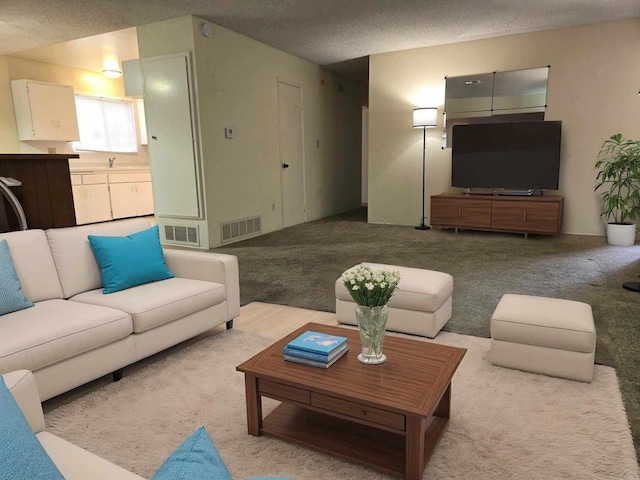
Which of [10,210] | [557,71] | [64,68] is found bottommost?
[10,210]

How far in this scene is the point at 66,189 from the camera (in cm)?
375

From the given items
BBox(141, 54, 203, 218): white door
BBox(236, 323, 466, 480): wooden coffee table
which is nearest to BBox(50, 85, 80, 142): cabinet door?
BBox(141, 54, 203, 218): white door

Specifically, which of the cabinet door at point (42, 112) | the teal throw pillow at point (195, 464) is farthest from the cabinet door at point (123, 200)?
the teal throw pillow at point (195, 464)

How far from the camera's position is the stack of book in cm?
175

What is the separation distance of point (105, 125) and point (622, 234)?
847cm

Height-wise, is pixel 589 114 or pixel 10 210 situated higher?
pixel 589 114

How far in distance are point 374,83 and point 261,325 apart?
5084 millimetres

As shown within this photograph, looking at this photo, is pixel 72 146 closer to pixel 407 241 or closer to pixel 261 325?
pixel 407 241

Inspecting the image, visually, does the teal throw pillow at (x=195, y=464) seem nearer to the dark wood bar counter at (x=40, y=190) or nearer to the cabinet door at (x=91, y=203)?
the dark wood bar counter at (x=40, y=190)

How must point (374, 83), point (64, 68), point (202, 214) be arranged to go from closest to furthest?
point (202, 214)
point (374, 83)
point (64, 68)

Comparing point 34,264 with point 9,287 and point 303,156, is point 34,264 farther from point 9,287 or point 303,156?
point 303,156

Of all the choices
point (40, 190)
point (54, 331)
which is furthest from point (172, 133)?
point (54, 331)

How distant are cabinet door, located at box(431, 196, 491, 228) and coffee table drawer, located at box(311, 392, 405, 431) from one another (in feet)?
16.1

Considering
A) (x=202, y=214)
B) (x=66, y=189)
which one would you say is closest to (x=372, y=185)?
(x=202, y=214)
